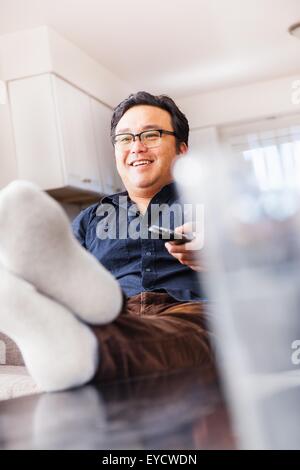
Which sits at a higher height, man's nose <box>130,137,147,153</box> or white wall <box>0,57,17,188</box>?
white wall <box>0,57,17,188</box>

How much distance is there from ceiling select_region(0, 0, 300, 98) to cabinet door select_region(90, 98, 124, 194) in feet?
0.22

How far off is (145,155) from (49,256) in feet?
1.20

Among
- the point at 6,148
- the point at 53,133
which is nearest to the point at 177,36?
the point at 53,133

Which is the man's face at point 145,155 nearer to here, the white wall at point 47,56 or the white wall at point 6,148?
the white wall at point 47,56

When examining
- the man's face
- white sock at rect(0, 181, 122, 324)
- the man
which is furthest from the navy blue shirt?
white sock at rect(0, 181, 122, 324)

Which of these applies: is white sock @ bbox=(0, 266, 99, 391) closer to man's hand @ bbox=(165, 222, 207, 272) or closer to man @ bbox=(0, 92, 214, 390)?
man @ bbox=(0, 92, 214, 390)

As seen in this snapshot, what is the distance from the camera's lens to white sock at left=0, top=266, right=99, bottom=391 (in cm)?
42

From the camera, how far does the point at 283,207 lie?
0.41 metres

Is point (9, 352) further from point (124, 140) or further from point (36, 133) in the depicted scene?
point (36, 133)

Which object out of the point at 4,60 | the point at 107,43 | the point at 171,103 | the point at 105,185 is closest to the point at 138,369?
the point at 171,103

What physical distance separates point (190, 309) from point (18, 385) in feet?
0.74

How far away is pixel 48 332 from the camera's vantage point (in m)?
0.42

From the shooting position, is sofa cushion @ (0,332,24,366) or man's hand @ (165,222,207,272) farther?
sofa cushion @ (0,332,24,366)

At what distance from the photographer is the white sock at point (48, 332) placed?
0.42 metres
